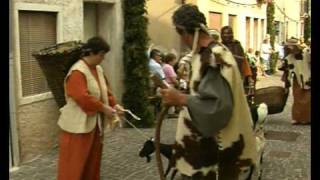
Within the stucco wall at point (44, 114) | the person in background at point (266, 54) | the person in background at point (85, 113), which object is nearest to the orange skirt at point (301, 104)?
the stucco wall at point (44, 114)

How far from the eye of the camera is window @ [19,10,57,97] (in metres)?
7.67

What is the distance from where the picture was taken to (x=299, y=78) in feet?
36.4

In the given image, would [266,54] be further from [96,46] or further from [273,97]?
[96,46]

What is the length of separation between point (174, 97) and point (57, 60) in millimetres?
4259

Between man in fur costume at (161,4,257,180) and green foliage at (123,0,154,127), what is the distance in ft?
21.8

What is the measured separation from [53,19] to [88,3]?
1.60 metres

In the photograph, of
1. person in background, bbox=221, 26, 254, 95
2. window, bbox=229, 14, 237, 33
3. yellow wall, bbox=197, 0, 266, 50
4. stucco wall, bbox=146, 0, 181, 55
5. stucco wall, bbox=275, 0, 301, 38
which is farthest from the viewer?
stucco wall, bbox=275, 0, 301, 38

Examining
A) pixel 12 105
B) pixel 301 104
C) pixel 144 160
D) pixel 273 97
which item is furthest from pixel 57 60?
pixel 301 104

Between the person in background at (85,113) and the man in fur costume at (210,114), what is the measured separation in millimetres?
1836

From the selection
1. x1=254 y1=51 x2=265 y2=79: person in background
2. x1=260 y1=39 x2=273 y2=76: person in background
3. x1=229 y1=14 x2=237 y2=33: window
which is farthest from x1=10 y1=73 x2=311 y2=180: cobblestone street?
x1=260 y1=39 x2=273 y2=76: person in background

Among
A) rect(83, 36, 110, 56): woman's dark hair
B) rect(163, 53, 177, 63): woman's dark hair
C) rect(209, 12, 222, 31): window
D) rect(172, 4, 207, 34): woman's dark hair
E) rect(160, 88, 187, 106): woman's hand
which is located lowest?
rect(160, 88, 187, 106): woman's hand

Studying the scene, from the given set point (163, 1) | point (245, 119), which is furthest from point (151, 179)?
point (163, 1)

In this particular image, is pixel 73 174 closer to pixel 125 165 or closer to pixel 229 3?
pixel 125 165

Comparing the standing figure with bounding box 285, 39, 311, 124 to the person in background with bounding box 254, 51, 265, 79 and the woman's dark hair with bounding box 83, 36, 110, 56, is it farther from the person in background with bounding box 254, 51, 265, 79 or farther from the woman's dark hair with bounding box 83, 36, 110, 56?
the person in background with bounding box 254, 51, 265, 79
